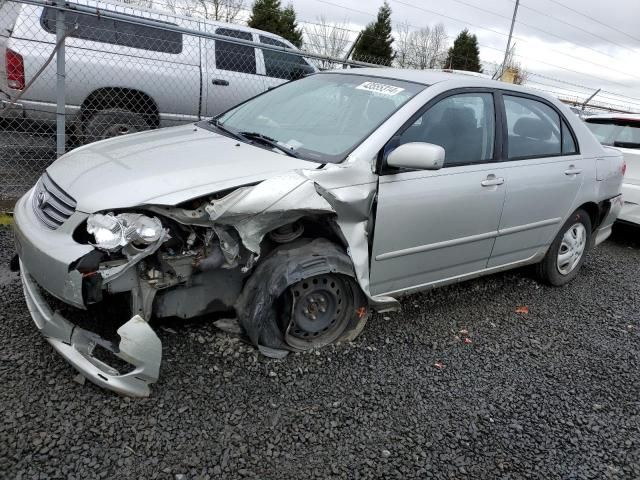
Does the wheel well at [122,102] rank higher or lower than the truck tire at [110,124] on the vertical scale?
higher

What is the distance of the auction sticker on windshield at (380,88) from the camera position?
11.0 ft

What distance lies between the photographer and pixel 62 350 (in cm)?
242

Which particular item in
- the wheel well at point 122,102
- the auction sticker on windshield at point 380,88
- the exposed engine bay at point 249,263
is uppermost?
the auction sticker on windshield at point 380,88

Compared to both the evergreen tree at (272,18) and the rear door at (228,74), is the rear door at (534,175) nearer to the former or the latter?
the rear door at (228,74)

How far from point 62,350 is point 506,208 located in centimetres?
291

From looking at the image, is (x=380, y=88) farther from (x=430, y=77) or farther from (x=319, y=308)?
(x=319, y=308)

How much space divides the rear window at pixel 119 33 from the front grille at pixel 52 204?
3.47 metres

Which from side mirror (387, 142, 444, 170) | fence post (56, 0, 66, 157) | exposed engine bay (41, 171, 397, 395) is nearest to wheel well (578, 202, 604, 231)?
side mirror (387, 142, 444, 170)

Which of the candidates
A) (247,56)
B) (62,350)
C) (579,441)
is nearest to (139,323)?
(62,350)

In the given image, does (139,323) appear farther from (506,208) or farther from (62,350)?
(506,208)

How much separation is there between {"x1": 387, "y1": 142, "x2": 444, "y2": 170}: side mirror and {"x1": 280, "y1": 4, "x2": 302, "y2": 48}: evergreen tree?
2496 cm

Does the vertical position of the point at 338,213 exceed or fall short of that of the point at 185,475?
it exceeds it

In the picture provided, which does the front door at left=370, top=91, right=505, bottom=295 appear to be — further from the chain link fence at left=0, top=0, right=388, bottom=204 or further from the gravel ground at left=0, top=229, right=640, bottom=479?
the chain link fence at left=0, top=0, right=388, bottom=204

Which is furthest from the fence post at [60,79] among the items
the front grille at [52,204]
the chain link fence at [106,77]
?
the front grille at [52,204]
